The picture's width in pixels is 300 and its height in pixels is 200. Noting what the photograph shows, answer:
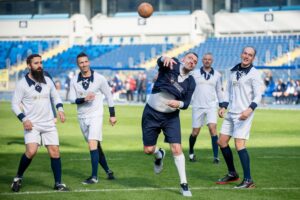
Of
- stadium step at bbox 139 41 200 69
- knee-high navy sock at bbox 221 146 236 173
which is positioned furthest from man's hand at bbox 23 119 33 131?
stadium step at bbox 139 41 200 69

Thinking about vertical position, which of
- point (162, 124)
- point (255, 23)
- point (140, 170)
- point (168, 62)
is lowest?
point (140, 170)

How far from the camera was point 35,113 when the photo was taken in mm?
11977

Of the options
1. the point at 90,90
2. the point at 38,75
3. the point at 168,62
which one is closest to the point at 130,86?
the point at 90,90

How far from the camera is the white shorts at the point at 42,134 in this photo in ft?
39.1

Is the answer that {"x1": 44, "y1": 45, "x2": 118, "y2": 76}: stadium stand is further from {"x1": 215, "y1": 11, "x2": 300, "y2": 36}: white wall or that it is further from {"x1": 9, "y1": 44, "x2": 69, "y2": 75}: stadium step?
{"x1": 215, "y1": 11, "x2": 300, "y2": 36}: white wall

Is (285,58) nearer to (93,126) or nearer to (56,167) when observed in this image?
(93,126)

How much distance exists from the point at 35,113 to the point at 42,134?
0.35m

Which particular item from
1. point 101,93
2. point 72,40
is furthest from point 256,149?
point 72,40

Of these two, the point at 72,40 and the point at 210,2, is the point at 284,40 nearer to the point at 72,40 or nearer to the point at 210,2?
the point at 210,2

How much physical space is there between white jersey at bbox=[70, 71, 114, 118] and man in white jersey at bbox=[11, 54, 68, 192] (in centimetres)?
123

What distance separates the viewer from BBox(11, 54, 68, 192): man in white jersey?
11.9 metres

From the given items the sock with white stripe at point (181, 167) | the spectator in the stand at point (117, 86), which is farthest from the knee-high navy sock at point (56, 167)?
the spectator in the stand at point (117, 86)

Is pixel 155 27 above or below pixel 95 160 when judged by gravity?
above

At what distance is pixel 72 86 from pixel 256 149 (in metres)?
7.55
